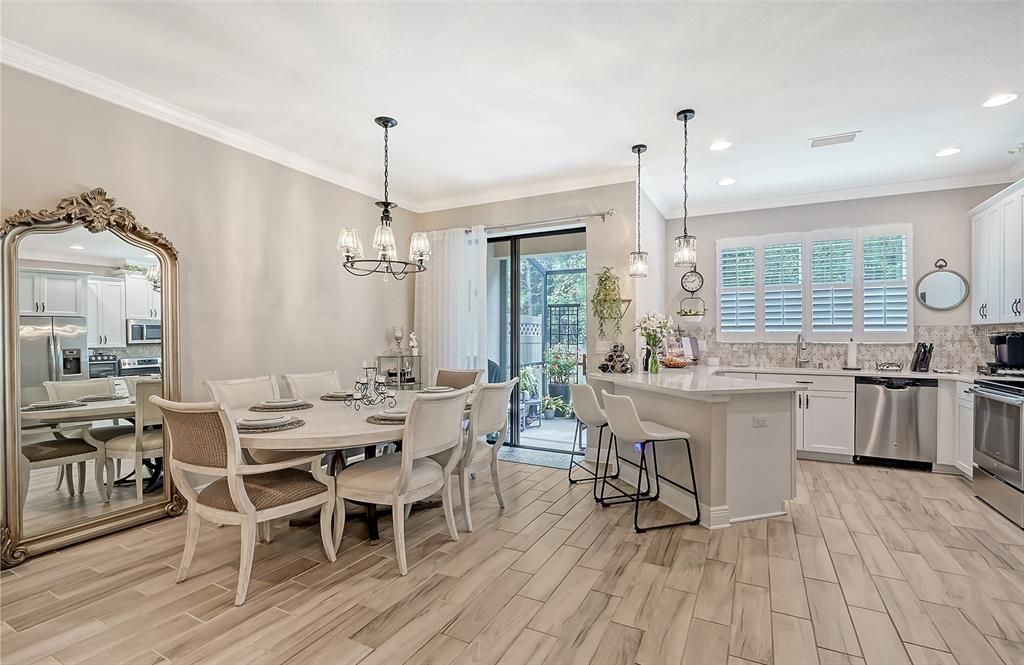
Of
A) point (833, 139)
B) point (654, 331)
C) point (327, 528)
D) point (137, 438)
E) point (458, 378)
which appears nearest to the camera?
point (327, 528)

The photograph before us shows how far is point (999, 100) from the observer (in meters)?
3.33

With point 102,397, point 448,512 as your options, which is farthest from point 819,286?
point 102,397

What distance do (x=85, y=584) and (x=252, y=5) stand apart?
119 inches

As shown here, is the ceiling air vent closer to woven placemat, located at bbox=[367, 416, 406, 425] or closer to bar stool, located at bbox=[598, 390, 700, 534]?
bar stool, located at bbox=[598, 390, 700, 534]

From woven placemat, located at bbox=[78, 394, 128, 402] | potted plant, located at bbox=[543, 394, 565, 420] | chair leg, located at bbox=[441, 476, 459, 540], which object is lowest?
chair leg, located at bbox=[441, 476, 459, 540]

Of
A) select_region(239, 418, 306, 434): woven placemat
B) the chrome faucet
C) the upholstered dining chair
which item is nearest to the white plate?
select_region(239, 418, 306, 434): woven placemat

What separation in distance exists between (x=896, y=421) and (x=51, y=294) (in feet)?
21.9

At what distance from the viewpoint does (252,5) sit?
244 cm

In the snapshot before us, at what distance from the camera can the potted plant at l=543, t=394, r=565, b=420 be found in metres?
5.64

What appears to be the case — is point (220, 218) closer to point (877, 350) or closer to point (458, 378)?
point (458, 378)

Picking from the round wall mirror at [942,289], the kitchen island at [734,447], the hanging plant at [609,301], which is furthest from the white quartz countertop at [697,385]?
the round wall mirror at [942,289]

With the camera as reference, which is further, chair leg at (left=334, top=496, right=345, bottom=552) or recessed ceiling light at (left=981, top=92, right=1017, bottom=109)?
recessed ceiling light at (left=981, top=92, right=1017, bottom=109)

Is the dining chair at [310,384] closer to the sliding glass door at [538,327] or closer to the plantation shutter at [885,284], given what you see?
the sliding glass door at [538,327]

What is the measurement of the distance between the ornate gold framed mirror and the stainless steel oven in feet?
18.8
